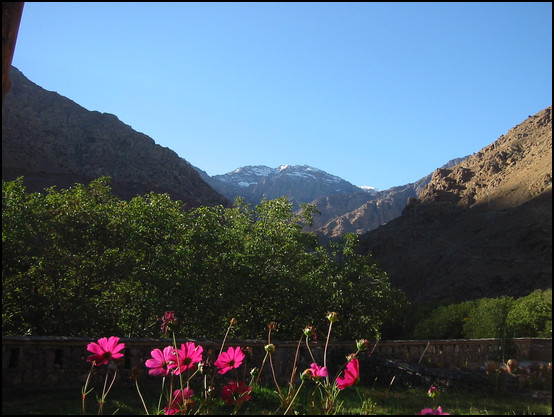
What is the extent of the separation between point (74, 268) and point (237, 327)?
16.7 ft

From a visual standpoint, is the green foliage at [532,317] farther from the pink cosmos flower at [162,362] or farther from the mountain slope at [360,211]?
the mountain slope at [360,211]

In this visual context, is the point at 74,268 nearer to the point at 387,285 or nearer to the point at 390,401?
the point at 390,401

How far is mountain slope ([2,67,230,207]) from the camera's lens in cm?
7112

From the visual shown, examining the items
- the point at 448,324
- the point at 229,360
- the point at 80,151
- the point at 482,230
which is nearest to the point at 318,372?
the point at 229,360

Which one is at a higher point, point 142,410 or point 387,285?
point 387,285

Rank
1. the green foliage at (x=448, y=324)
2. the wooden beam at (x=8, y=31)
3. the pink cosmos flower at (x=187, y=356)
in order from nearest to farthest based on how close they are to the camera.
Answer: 1. the wooden beam at (x=8, y=31)
2. the pink cosmos flower at (x=187, y=356)
3. the green foliage at (x=448, y=324)

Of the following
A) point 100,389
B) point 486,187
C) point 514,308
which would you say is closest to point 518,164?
point 486,187

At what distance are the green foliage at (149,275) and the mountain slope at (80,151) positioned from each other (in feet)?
190

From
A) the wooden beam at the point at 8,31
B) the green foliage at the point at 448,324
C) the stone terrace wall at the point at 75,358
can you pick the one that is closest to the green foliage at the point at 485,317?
the green foliage at the point at 448,324

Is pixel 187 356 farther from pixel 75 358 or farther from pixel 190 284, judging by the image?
pixel 190 284

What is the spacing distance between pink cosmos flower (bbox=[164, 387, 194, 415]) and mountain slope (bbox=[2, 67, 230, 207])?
68.6 m

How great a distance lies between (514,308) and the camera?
1066 inches

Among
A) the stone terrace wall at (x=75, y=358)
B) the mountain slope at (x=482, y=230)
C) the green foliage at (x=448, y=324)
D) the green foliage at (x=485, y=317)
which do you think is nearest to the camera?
the stone terrace wall at (x=75, y=358)

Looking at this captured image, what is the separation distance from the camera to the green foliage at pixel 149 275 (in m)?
11.5
